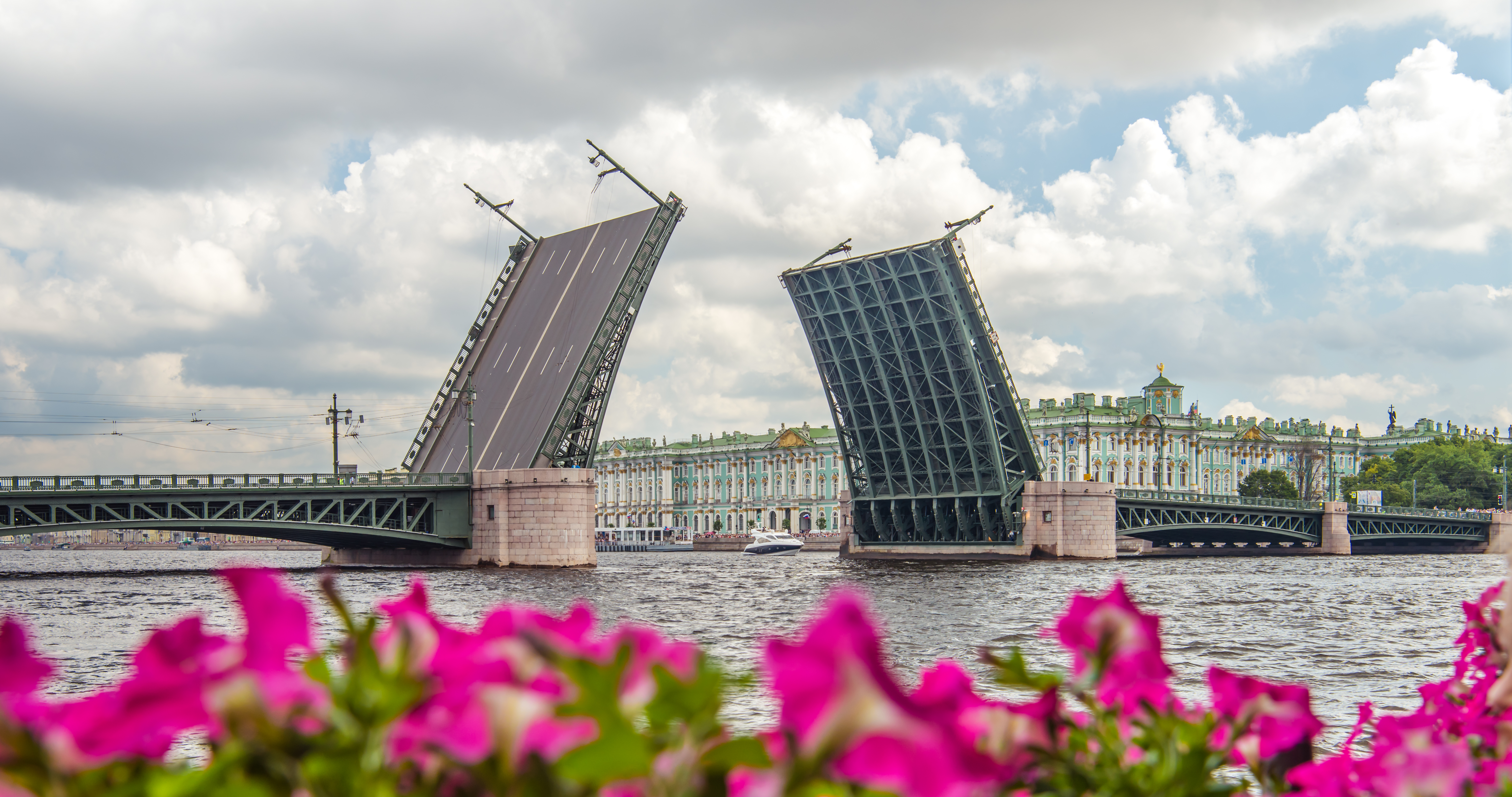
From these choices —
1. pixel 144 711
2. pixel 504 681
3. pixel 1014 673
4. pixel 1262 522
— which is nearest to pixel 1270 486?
pixel 1262 522

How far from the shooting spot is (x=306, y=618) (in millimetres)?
926

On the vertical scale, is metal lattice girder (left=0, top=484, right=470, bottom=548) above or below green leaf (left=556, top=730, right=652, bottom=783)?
below

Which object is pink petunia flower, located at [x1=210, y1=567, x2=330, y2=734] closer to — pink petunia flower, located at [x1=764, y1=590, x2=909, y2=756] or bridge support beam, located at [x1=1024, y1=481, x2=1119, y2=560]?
pink petunia flower, located at [x1=764, y1=590, x2=909, y2=756]

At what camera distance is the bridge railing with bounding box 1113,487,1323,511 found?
47781 millimetres

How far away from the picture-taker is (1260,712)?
162 centimetres

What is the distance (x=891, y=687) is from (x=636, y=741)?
0.58 feet

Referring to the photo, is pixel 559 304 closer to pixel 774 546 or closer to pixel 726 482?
pixel 774 546

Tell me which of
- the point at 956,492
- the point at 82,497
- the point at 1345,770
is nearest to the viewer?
the point at 1345,770

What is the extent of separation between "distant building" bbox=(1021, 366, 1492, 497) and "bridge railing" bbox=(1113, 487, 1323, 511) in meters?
14.0

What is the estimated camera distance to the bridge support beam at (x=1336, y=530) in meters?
54.3

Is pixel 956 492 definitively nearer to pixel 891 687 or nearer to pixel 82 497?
pixel 82 497

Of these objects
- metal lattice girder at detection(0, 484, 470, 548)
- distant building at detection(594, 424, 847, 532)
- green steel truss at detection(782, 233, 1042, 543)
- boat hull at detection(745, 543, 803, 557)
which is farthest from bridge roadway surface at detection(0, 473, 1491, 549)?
distant building at detection(594, 424, 847, 532)

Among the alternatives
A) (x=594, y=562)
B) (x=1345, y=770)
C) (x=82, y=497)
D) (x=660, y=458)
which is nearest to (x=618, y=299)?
(x=594, y=562)

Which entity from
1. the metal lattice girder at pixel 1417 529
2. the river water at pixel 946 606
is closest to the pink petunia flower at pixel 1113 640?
the river water at pixel 946 606
